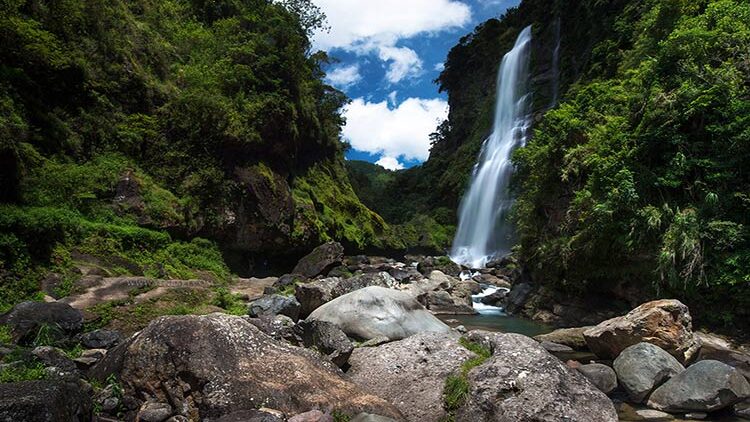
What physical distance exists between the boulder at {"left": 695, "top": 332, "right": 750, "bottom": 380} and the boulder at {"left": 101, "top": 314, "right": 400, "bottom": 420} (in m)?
8.62

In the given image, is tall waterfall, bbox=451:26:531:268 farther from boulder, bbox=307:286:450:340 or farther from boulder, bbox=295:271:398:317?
boulder, bbox=307:286:450:340

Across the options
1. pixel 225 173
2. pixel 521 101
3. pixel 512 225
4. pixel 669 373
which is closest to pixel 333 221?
pixel 225 173

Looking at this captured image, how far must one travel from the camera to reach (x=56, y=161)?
1886 centimetres

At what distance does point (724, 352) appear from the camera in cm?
1109

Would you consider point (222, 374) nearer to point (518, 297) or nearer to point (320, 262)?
point (518, 297)

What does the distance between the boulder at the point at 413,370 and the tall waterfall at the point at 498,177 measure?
3072 cm

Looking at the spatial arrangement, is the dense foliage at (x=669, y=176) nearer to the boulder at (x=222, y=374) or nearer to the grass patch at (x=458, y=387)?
the grass patch at (x=458, y=387)

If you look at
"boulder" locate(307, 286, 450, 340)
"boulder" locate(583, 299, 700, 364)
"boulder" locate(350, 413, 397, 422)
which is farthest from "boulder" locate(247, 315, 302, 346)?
"boulder" locate(583, 299, 700, 364)

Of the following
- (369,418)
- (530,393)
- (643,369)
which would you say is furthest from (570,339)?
(369,418)

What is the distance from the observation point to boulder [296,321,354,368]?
289 inches

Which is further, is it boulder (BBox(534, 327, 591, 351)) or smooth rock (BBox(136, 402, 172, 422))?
boulder (BBox(534, 327, 591, 351))

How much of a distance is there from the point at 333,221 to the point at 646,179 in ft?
79.8

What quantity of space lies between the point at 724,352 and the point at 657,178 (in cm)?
521

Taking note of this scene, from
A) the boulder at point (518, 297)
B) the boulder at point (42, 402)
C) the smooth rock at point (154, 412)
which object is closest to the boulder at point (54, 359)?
the smooth rock at point (154, 412)
